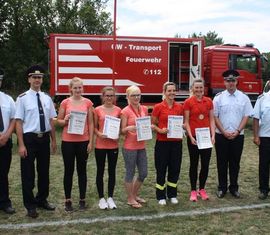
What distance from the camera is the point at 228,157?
6.84m

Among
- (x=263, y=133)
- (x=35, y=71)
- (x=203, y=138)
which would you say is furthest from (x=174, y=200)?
(x=35, y=71)

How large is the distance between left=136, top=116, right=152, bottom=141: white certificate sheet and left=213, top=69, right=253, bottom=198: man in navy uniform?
A: 4.18 feet

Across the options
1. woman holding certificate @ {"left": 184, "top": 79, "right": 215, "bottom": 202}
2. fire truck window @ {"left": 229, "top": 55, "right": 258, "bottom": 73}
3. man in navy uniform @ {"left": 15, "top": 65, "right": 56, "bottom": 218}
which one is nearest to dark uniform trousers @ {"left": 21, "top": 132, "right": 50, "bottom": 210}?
man in navy uniform @ {"left": 15, "top": 65, "right": 56, "bottom": 218}

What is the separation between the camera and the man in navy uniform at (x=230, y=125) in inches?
261

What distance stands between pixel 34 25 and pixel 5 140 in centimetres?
3551

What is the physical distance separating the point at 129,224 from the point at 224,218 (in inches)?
48.5

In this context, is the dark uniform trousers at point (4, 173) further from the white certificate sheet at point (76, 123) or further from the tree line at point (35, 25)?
the tree line at point (35, 25)

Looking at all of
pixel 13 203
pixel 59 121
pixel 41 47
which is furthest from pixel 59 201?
pixel 41 47

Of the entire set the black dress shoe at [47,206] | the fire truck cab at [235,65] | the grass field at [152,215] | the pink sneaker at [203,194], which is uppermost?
the fire truck cab at [235,65]

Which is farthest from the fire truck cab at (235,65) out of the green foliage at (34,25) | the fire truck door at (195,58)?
the green foliage at (34,25)

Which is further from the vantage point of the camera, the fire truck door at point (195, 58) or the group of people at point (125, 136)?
the fire truck door at point (195, 58)

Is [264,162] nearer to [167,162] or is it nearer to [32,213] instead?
[167,162]

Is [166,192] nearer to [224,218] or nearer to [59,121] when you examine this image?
[224,218]

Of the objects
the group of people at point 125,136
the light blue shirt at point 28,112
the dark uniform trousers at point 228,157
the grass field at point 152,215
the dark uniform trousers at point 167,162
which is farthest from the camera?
the dark uniform trousers at point 228,157
